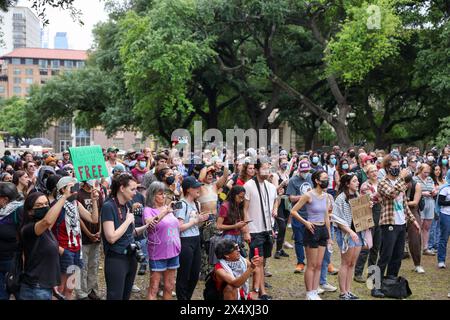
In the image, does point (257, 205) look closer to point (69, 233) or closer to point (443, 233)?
point (69, 233)

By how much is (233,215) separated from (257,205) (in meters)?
0.54

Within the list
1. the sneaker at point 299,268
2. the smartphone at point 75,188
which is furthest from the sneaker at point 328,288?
the smartphone at point 75,188

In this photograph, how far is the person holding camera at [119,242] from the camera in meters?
5.60

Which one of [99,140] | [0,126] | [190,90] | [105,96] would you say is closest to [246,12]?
[190,90]

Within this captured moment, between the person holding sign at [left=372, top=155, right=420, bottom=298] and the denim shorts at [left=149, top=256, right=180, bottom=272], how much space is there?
310 centimetres

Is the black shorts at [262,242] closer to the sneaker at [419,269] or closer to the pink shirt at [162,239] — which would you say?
the pink shirt at [162,239]

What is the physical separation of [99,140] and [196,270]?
304 feet

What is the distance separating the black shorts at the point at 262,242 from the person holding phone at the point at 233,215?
317 mm

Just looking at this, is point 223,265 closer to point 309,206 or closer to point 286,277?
point 309,206

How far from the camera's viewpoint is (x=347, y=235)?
746 cm

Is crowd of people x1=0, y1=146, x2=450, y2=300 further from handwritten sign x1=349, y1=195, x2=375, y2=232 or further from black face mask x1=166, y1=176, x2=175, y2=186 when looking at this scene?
handwritten sign x1=349, y1=195, x2=375, y2=232

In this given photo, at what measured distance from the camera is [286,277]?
8867 millimetres

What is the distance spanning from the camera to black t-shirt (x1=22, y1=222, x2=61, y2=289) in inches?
194

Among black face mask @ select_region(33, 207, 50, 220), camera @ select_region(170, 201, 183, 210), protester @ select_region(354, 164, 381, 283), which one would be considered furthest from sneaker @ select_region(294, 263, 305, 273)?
black face mask @ select_region(33, 207, 50, 220)
